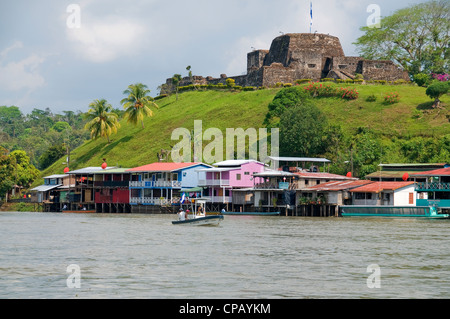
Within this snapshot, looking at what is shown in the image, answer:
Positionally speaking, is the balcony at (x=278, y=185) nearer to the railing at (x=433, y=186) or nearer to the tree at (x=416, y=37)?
the railing at (x=433, y=186)

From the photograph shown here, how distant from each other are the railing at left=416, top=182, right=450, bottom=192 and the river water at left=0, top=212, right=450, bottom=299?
24.2m

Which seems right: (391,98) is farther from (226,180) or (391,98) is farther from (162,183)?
(162,183)

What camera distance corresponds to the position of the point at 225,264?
115ft

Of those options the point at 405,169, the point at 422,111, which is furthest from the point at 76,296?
the point at 422,111

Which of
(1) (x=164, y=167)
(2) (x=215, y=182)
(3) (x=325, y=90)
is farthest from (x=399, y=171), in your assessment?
(3) (x=325, y=90)

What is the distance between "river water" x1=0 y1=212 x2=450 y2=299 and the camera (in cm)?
2733

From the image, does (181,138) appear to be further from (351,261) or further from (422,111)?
(351,261)

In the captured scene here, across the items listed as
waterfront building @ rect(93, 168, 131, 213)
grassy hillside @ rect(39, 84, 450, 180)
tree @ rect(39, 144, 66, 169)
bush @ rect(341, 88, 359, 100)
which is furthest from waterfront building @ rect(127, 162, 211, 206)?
tree @ rect(39, 144, 66, 169)

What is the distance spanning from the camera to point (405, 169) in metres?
91.8

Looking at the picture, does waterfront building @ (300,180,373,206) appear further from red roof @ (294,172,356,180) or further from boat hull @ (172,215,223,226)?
boat hull @ (172,215,223,226)

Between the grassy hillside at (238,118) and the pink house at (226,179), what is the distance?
72.7 feet

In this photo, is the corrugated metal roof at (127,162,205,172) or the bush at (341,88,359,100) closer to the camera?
the corrugated metal roof at (127,162,205,172)

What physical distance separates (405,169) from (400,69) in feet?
182

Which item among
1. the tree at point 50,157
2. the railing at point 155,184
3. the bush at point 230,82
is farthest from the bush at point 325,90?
the tree at point 50,157
